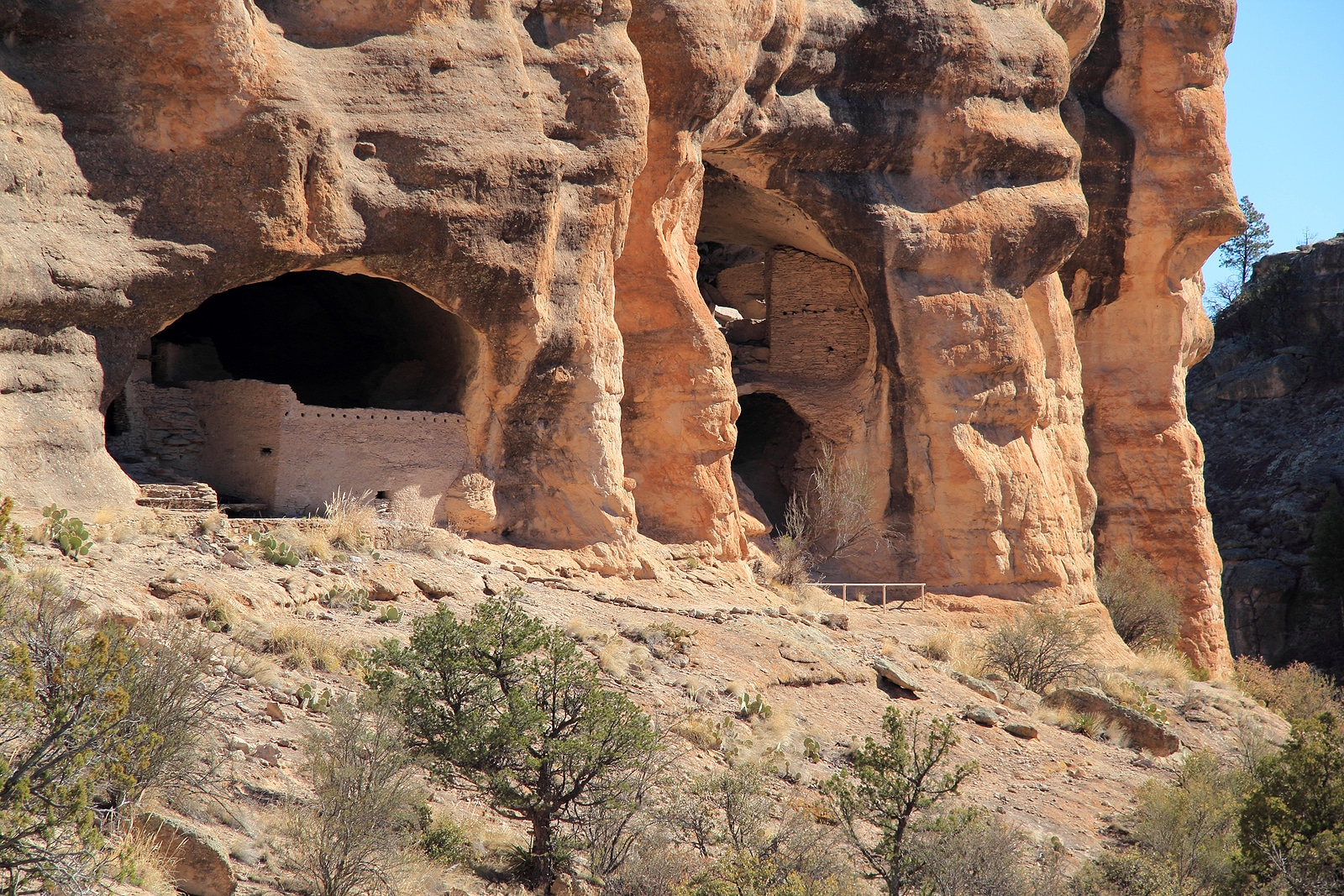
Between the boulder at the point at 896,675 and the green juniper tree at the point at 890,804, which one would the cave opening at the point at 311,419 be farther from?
the green juniper tree at the point at 890,804

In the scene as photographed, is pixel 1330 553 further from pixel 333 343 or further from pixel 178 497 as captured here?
pixel 178 497

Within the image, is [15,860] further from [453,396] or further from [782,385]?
[782,385]

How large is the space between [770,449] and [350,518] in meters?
9.08

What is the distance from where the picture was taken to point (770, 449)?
66.4 ft

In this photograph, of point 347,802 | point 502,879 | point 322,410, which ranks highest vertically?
point 322,410

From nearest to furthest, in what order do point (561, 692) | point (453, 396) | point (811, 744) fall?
point (561, 692) < point (811, 744) < point (453, 396)

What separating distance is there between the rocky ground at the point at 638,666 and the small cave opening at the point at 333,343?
2620 millimetres

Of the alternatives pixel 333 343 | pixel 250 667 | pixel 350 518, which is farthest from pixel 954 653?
pixel 250 667

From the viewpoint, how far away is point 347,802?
6980 mm

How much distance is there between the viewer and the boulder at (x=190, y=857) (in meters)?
6.25

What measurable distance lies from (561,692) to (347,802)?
1.93 meters

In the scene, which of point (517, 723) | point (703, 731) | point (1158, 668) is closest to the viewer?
point (517, 723)

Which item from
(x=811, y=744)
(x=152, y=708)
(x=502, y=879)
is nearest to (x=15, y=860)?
(x=152, y=708)

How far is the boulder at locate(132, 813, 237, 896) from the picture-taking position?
625 cm
